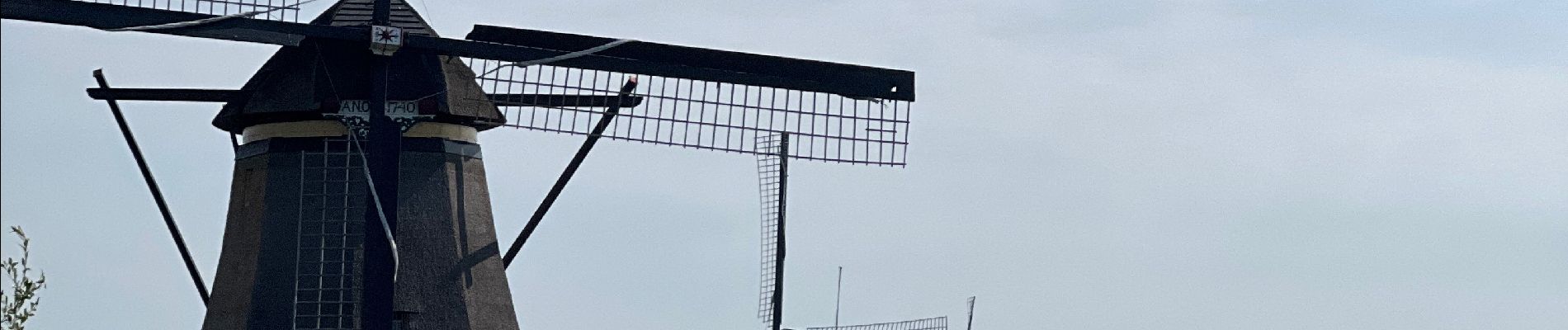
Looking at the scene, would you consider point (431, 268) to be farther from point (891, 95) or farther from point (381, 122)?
point (891, 95)

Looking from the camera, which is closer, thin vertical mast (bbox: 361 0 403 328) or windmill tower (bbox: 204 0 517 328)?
thin vertical mast (bbox: 361 0 403 328)

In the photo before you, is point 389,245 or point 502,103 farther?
point 502,103

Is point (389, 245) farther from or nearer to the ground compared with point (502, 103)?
nearer to the ground

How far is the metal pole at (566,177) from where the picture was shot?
22391 mm

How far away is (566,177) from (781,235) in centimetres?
234

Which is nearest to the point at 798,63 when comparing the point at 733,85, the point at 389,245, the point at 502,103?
the point at 733,85

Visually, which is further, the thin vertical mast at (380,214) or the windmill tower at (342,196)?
the windmill tower at (342,196)

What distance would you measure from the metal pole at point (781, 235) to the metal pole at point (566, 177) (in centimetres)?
161

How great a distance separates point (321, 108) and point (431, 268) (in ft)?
6.06

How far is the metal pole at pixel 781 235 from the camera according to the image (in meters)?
22.0

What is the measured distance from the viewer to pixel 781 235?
73.5ft

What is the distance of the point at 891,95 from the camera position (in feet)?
72.1

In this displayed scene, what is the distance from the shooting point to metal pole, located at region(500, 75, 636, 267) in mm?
22391

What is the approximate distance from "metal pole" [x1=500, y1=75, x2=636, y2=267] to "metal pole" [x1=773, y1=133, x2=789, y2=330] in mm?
1610
